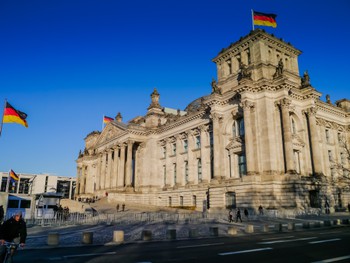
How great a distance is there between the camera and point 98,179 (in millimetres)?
74438

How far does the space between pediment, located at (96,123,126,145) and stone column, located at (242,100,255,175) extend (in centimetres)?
2950

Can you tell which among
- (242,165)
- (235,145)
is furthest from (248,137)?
(242,165)

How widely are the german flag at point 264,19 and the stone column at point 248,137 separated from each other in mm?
11296

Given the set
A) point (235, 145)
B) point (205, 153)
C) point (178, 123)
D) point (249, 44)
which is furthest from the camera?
point (178, 123)

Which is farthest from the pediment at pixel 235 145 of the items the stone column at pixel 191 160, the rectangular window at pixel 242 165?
the stone column at pixel 191 160

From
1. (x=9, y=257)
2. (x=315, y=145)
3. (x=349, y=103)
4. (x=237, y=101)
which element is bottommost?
(x=9, y=257)

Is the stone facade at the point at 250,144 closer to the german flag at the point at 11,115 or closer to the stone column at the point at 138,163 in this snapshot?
the stone column at the point at 138,163

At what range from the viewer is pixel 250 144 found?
3822 centimetres

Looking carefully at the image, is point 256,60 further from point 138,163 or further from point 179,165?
point 138,163

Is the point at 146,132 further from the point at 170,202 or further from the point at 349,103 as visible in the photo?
the point at 349,103

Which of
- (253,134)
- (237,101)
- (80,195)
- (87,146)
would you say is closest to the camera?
(253,134)

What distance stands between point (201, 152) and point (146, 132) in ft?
53.7

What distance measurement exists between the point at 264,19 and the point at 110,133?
4246cm

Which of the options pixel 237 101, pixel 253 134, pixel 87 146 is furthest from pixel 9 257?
pixel 87 146
